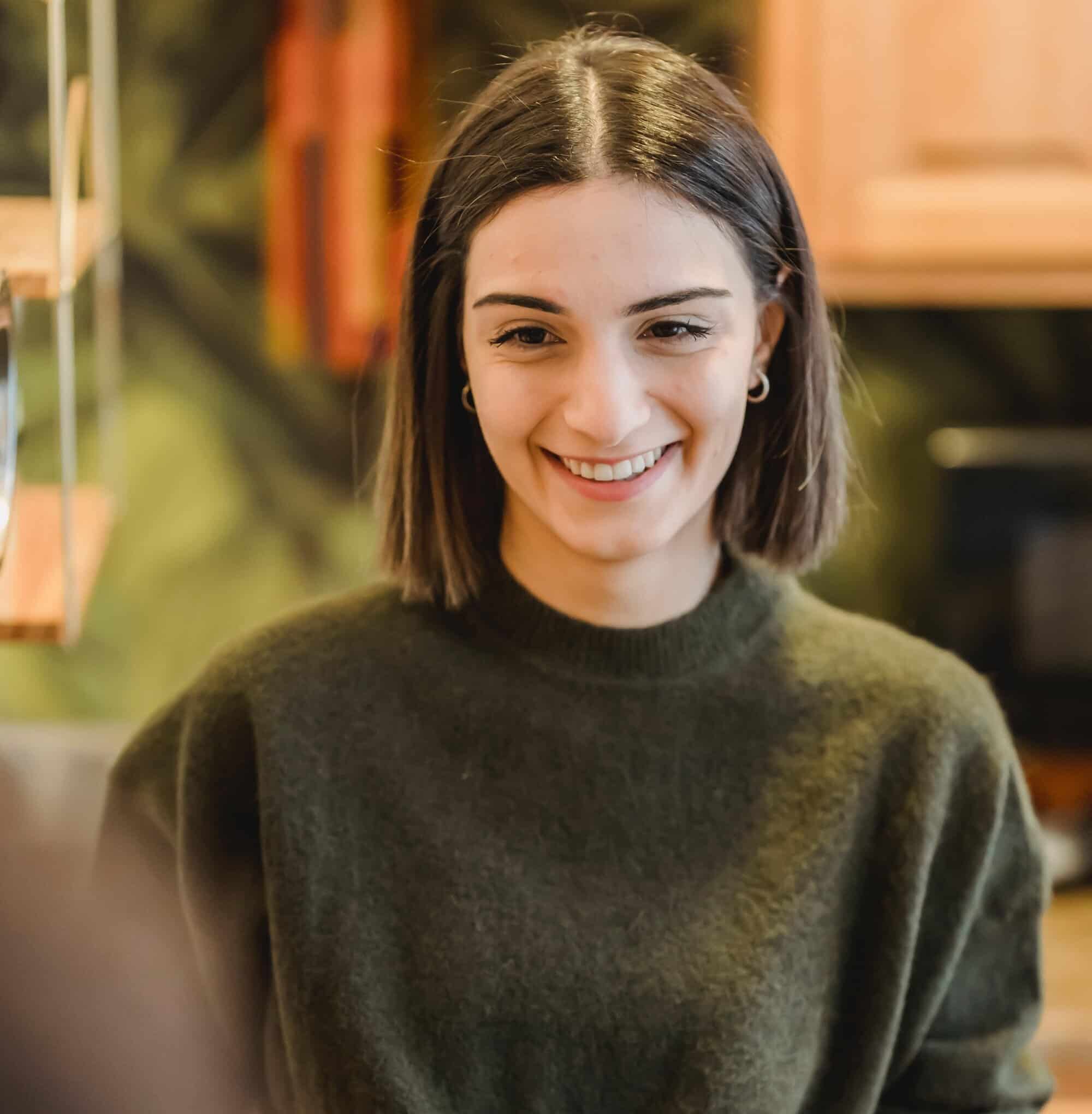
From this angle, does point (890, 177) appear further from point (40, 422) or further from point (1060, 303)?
point (40, 422)

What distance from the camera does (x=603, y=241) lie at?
863mm

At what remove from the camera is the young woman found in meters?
0.93

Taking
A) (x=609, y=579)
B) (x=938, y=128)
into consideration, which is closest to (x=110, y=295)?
(x=938, y=128)

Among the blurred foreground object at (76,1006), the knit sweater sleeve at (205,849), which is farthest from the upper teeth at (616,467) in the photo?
the blurred foreground object at (76,1006)

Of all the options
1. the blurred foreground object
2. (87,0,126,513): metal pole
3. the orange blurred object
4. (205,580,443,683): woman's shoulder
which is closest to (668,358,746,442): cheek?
(205,580,443,683): woman's shoulder

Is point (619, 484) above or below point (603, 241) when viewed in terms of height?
below

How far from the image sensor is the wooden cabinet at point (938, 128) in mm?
1562

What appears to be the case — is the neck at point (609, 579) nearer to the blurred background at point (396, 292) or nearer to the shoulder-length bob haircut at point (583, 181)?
the shoulder-length bob haircut at point (583, 181)

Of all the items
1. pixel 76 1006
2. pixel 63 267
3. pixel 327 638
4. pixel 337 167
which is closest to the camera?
pixel 76 1006

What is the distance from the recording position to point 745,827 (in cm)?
101

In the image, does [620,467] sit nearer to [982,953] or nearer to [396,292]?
[982,953]

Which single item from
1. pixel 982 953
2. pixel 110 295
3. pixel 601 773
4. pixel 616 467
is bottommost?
pixel 982 953

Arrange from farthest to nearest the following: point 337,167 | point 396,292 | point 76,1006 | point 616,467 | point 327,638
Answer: point 337,167, point 396,292, point 327,638, point 616,467, point 76,1006

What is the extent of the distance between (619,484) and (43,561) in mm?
354
